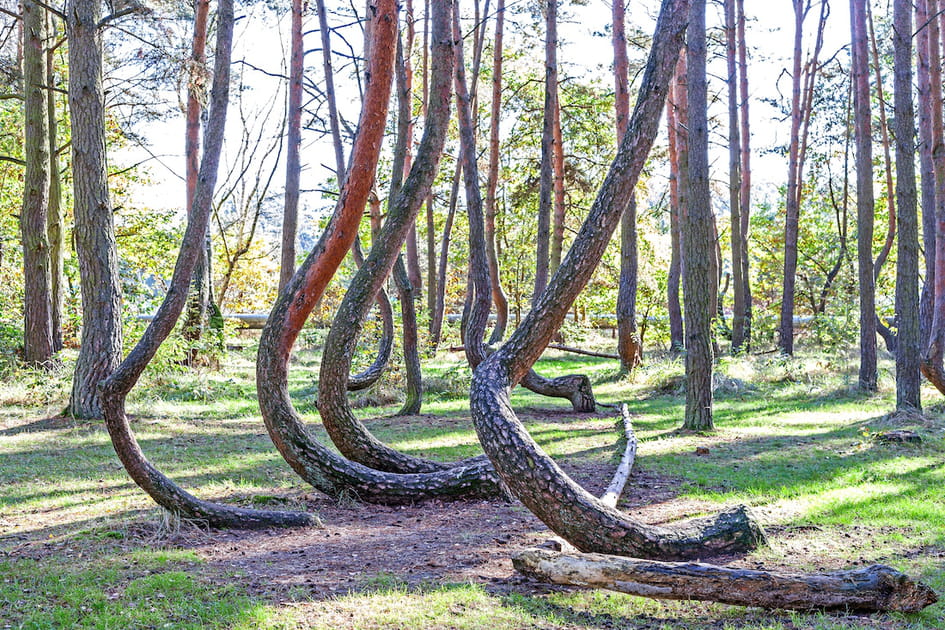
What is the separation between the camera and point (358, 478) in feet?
22.5

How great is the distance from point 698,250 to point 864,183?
4.02 m

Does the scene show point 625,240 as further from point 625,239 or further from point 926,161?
point 926,161

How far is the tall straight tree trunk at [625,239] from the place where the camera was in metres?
15.9

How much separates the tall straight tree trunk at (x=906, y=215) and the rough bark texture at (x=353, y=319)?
6.58 m

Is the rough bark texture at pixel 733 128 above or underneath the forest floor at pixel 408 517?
above

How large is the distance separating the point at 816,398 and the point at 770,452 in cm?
519

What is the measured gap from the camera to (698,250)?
10.2 m

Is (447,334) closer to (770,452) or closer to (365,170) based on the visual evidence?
(770,452)

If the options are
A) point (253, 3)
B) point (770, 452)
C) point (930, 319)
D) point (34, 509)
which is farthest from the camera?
point (253, 3)

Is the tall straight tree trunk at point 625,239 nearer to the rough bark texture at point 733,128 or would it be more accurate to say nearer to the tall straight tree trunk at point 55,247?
the rough bark texture at point 733,128

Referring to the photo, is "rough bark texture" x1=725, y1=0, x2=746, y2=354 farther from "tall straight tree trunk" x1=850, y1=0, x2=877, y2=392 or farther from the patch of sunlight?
the patch of sunlight

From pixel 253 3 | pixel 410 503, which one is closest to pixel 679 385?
pixel 410 503

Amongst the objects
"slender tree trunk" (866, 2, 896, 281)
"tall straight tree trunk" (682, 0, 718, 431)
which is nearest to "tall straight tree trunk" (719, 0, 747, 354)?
"slender tree trunk" (866, 2, 896, 281)

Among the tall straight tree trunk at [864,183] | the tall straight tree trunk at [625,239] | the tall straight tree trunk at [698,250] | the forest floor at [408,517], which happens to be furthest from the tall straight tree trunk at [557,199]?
the tall straight tree trunk at [698,250]
